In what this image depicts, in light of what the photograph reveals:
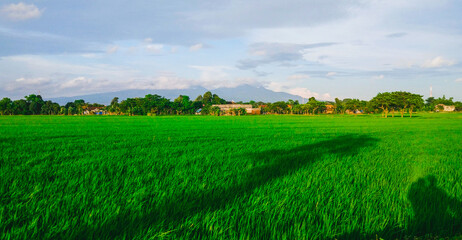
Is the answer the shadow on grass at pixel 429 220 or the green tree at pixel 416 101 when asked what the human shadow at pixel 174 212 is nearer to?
the shadow on grass at pixel 429 220

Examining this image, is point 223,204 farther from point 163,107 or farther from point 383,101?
point 163,107

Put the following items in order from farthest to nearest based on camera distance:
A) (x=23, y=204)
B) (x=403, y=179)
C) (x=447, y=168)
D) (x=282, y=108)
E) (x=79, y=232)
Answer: (x=282, y=108), (x=447, y=168), (x=403, y=179), (x=23, y=204), (x=79, y=232)

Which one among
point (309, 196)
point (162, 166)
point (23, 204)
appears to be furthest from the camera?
point (162, 166)

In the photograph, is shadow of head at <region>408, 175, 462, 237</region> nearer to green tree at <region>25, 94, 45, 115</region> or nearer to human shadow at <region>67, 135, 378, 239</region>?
human shadow at <region>67, 135, 378, 239</region>

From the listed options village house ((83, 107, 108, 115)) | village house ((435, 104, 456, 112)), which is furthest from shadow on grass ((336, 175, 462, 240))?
village house ((435, 104, 456, 112))

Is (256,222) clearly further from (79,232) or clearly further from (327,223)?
(79,232)

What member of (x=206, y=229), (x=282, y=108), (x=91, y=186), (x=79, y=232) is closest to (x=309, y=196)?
(x=206, y=229)

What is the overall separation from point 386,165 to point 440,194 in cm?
226

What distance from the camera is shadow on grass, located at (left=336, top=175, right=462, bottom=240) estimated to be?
2.41 metres

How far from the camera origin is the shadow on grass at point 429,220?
94.7 inches

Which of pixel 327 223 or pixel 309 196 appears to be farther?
pixel 309 196

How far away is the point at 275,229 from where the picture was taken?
2271 millimetres

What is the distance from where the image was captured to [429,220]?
2.66m

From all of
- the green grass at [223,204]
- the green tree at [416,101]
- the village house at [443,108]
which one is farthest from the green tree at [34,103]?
the village house at [443,108]
